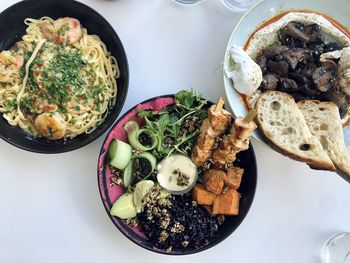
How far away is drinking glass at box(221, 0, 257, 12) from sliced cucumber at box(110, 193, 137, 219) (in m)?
1.01

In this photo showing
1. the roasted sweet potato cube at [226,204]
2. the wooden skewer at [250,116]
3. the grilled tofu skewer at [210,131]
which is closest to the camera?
the wooden skewer at [250,116]

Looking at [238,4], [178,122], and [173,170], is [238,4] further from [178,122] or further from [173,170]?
[173,170]

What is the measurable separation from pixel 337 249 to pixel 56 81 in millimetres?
1519

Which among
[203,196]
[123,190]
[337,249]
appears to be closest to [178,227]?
[203,196]

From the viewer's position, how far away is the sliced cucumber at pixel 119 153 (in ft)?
6.67

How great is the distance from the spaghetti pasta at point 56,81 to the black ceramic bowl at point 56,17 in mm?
33

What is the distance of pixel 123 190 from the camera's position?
213cm

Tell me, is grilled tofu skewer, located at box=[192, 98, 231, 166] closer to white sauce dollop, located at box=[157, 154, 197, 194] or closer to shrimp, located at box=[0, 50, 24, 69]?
white sauce dollop, located at box=[157, 154, 197, 194]

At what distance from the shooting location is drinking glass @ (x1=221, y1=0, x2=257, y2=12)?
228cm

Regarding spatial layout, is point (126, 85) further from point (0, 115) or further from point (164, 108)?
point (0, 115)

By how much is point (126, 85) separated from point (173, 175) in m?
0.44

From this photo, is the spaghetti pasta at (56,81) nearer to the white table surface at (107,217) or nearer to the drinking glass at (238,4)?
the white table surface at (107,217)

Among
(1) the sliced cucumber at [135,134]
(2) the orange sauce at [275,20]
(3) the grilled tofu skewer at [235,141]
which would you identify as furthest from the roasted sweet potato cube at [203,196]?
(2) the orange sauce at [275,20]

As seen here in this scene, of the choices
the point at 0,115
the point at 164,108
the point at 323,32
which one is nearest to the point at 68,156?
the point at 0,115
